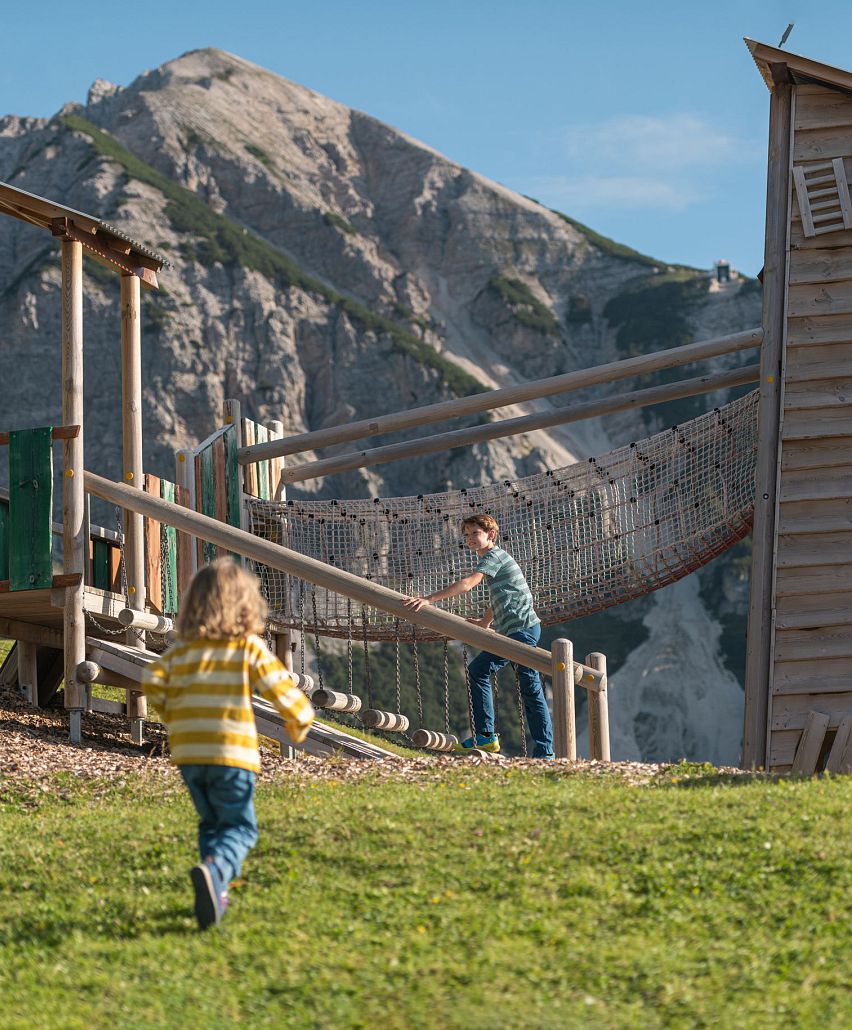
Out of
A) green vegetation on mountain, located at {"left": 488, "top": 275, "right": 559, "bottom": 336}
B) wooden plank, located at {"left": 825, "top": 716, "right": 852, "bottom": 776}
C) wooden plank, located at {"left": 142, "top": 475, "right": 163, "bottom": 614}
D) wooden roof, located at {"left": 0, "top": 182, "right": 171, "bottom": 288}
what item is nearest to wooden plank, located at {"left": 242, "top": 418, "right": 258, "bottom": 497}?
wooden plank, located at {"left": 142, "top": 475, "right": 163, "bottom": 614}

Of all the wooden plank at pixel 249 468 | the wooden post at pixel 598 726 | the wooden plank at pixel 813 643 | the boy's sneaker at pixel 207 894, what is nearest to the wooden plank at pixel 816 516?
the wooden plank at pixel 813 643

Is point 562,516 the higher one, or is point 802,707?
point 562,516

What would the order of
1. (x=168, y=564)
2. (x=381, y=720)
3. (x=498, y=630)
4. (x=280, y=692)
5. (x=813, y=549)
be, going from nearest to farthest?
(x=280, y=692), (x=498, y=630), (x=813, y=549), (x=381, y=720), (x=168, y=564)

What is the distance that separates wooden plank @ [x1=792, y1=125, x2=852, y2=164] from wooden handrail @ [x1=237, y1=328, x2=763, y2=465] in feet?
5.21

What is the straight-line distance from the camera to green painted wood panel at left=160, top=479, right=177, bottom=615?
482 inches

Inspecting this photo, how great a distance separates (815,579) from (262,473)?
6.05m

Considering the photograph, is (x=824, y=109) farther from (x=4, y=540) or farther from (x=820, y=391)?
(x=4, y=540)

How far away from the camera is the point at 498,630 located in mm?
10500

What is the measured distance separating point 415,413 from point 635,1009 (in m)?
9.11

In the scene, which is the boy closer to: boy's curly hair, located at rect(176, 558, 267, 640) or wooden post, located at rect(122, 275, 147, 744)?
wooden post, located at rect(122, 275, 147, 744)

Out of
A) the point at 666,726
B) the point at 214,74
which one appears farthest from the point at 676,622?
the point at 214,74

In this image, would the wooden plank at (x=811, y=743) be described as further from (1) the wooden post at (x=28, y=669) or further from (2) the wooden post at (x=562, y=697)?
(1) the wooden post at (x=28, y=669)

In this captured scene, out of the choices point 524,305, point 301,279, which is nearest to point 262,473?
point 301,279

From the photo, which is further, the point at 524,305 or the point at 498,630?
the point at 524,305
